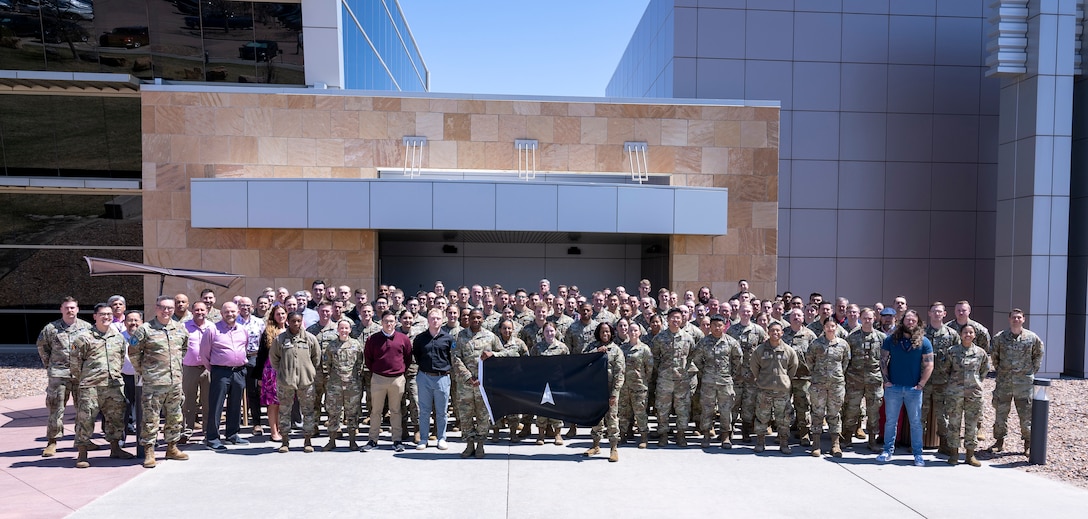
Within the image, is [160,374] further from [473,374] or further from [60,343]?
[473,374]

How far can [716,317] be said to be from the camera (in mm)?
10047

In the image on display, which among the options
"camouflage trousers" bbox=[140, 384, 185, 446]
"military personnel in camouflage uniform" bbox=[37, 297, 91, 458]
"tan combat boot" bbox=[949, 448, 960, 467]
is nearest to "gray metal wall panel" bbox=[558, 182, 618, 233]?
"tan combat boot" bbox=[949, 448, 960, 467]

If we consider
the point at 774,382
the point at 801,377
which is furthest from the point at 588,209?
the point at 774,382

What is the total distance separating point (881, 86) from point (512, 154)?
39.6 ft

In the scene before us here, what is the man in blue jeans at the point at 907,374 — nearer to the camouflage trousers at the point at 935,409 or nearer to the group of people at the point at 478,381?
the group of people at the point at 478,381

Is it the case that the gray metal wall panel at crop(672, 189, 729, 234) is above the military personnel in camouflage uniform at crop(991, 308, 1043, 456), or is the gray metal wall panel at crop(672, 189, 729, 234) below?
above

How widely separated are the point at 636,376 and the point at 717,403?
121cm

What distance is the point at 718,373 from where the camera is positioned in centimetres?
988

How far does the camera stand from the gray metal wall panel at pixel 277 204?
16812mm

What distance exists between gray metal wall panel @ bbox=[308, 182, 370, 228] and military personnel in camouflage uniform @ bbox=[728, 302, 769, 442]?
9.45 meters

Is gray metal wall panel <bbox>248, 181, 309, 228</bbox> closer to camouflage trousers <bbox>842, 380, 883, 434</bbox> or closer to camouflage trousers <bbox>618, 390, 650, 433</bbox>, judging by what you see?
camouflage trousers <bbox>618, 390, 650, 433</bbox>

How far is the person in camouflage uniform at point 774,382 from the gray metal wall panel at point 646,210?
7.87m

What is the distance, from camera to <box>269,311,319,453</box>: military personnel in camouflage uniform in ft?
31.0

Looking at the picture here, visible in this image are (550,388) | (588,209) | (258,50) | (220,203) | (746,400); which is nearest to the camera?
(550,388)
